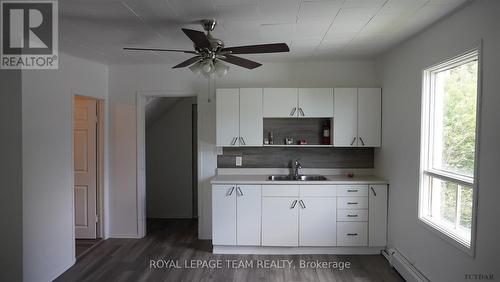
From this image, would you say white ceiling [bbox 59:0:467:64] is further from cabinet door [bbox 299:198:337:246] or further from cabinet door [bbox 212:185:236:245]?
cabinet door [bbox 299:198:337:246]

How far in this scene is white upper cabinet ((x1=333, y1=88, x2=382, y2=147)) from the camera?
364 centimetres

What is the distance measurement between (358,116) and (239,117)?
5.02ft

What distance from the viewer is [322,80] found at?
3949 millimetres

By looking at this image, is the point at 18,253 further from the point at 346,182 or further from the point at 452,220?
the point at 452,220

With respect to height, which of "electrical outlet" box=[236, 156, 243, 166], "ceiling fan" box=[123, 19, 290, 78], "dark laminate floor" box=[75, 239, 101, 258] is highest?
"ceiling fan" box=[123, 19, 290, 78]

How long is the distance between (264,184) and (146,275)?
164 centimetres

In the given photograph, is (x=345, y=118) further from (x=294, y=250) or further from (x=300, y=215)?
(x=294, y=250)

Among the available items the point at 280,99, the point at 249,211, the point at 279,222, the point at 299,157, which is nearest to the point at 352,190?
the point at 299,157

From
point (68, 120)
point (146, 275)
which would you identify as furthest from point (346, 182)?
point (68, 120)

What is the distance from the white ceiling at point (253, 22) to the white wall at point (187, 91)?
580 millimetres

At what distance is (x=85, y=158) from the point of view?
13.0 ft

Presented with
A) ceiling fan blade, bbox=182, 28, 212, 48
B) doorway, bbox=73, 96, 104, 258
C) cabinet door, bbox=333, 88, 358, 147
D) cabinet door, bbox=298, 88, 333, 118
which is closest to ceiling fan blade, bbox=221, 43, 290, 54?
ceiling fan blade, bbox=182, 28, 212, 48

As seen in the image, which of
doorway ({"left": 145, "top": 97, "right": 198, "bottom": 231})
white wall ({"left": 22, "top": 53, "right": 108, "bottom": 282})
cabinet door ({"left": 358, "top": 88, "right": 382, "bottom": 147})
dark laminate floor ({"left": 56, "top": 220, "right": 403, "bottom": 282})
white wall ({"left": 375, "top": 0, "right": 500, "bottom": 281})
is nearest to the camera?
white wall ({"left": 375, "top": 0, "right": 500, "bottom": 281})

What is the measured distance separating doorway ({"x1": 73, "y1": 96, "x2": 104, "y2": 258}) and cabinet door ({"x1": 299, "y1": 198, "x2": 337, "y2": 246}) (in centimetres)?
280
